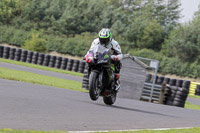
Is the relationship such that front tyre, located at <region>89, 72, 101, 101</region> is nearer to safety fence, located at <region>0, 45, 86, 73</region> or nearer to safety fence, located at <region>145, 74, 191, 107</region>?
safety fence, located at <region>145, 74, 191, 107</region>

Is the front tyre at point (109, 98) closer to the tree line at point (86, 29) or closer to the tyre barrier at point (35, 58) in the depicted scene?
the tyre barrier at point (35, 58)

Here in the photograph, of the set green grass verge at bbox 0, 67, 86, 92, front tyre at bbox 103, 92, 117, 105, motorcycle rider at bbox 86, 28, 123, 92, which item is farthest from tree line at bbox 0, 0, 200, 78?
motorcycle rider at bbox 86, 28, 123, 92

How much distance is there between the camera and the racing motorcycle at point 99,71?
365 inches

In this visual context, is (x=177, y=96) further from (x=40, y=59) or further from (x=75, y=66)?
(x=40, y=59)

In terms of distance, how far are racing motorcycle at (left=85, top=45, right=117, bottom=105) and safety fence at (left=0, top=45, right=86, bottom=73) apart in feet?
79.0

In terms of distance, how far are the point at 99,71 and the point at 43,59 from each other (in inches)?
1001

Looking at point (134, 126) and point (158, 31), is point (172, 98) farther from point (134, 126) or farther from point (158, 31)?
point (158, 31)

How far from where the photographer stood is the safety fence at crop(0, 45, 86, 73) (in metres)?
34.1

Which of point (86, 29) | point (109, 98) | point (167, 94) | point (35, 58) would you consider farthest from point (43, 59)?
point (86, 29)

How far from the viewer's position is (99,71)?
31.3ft

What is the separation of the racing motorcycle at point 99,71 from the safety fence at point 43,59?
2409 cm

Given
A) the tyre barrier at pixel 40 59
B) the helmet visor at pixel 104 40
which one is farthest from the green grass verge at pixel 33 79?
the tyre barrier at pixel 40 59

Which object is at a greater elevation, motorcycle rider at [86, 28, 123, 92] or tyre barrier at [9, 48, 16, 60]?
motorcycle rider at [86, 28, 123, 92]

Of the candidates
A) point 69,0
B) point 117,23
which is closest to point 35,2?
point 69,0
